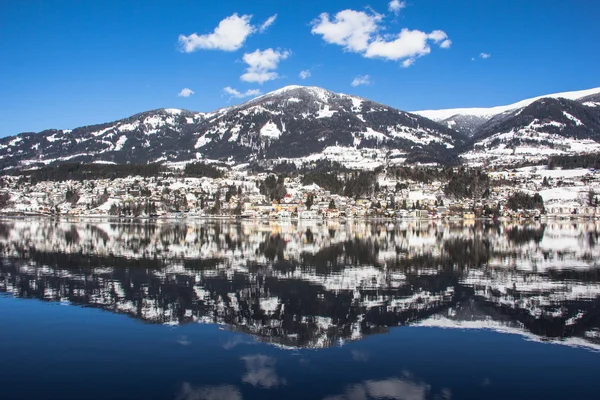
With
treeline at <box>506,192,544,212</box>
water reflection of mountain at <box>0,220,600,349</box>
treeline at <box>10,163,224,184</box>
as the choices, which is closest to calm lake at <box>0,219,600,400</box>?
water reflection of mountain at <box>0,220,600,349</box>

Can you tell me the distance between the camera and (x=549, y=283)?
2217cm

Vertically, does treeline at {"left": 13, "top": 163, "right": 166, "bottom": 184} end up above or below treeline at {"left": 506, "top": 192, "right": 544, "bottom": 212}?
above

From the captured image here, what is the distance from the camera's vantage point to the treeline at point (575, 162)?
161m

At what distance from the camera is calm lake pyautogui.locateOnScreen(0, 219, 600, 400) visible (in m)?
10.4

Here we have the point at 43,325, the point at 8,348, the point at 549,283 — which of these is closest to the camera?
the point at 8,348

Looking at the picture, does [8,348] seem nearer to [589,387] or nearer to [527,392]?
[527,392]

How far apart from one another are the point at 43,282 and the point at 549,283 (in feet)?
72.7

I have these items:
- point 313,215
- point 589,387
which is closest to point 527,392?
point 589,387

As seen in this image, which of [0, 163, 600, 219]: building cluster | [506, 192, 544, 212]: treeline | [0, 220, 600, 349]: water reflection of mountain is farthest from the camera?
[0, 163, 600, 219]: building cluster

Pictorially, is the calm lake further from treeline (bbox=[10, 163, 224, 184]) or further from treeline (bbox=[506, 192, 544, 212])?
treeline (bbox=[10, 163, 224, 184])

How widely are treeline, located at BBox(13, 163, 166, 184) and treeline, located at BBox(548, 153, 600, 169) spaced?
131 m

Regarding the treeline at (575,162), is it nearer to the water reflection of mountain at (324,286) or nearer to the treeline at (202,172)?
the treeline at (202,172)

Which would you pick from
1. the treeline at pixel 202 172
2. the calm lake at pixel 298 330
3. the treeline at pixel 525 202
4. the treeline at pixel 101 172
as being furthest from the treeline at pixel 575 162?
the calm lake at pixel 298 330

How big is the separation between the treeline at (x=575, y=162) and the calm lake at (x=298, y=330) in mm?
151752
